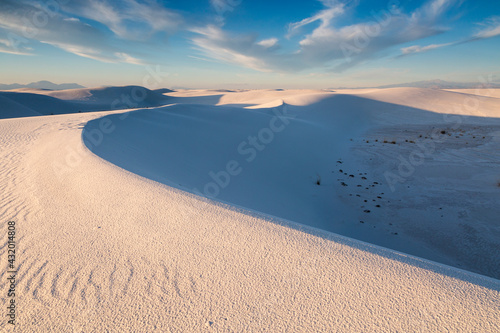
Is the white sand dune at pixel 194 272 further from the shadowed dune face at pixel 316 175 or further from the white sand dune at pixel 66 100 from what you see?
the white sand dune at pixel 66 100

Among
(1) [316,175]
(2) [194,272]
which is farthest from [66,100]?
(2) [194,272]

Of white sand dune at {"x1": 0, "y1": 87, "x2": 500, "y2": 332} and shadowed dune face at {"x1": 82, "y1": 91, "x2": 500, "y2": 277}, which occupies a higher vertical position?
white sand dune at {"x1": 0, "y1": 87, "x2": 500, "y2": 332}

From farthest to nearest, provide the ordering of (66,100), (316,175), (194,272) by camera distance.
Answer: (66,100) → (316,175) → (194,272)

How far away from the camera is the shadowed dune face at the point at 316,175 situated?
14.6 ft

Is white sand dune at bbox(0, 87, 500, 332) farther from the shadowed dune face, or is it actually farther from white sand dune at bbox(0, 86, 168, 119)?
white sand dune at bbox(0, 86, 168, 119)

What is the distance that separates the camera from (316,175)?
7.68 meters

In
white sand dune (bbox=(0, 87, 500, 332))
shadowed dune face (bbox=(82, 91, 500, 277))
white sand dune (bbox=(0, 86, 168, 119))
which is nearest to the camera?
white sand dune (bbox=(0, 87, 500, 332))

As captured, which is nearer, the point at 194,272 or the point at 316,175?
the point at 194,272

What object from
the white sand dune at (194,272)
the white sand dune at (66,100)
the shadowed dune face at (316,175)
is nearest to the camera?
the white sand dune at (194,272)

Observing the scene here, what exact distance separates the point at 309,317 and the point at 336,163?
804 cm

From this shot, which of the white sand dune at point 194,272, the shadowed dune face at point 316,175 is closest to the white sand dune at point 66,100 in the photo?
the shadowed dune face at point 316,175

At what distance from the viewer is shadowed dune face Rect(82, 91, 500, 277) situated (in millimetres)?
4453

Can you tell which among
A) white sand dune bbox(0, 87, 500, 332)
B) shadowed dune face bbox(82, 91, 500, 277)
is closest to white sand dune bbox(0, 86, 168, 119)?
shadowed dune face bbox(82, 91, 500, 277)

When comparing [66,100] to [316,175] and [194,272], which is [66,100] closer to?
[316,175]
